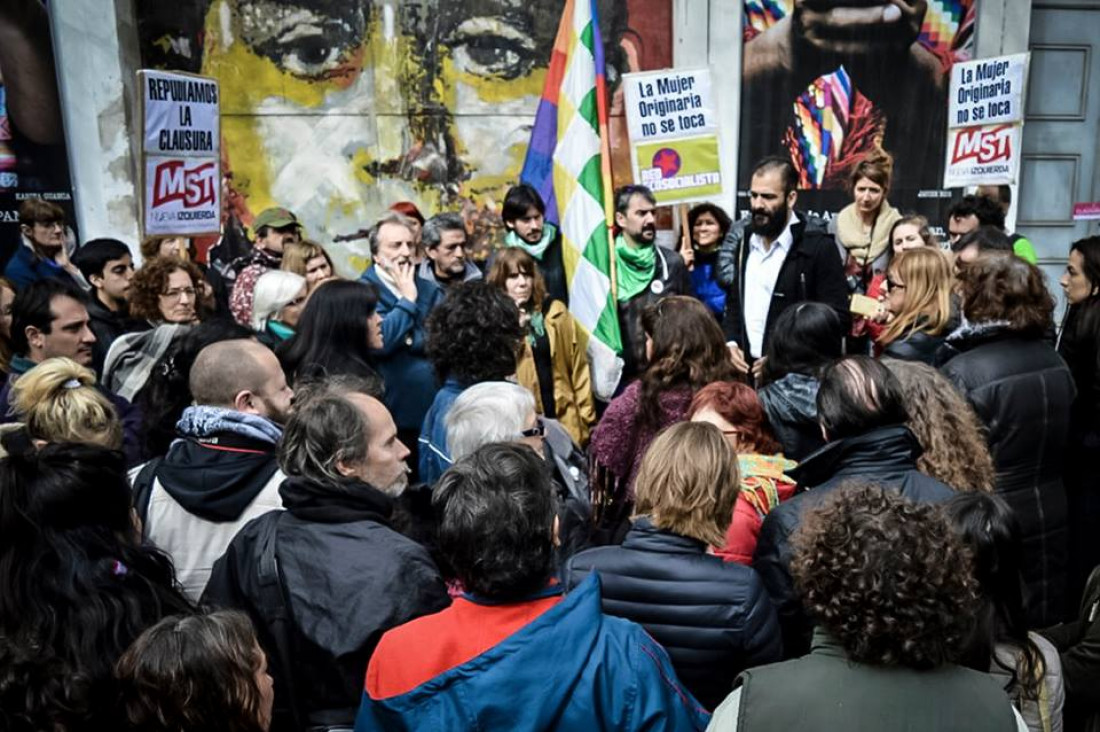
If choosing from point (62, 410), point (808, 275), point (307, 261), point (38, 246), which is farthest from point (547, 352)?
point (38, 246)

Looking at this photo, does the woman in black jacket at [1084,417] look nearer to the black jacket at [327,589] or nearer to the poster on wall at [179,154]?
the black jacket at [327,589]

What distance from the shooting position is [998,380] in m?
3.35

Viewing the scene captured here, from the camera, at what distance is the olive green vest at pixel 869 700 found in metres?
1.57

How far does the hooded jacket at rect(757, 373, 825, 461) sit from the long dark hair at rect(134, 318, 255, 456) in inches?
75.6

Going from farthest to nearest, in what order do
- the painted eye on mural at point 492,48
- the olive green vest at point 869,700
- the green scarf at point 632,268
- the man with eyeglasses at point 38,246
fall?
1. the painted eye on mural at point 492,48
2. the man with eyeglasses at point 38,246
3. the green scarf at point 632,268
4. the olive green vest at point 869,700

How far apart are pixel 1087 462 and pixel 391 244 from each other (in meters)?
3.40

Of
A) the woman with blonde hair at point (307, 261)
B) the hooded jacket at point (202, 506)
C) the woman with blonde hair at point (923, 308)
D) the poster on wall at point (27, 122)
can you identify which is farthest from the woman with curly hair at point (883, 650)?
the poster on wall at point (27, 122)

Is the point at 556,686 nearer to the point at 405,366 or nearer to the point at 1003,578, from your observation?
the point at 1003,578

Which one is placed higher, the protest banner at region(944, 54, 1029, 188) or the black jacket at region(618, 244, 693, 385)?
the protest banner at region(944, 54, 1029, 188)

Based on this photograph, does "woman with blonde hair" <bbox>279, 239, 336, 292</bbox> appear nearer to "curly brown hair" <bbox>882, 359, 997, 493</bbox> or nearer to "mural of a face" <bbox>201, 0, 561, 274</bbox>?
"mural of a face" <bbox>201, 0, 561, 274</bbox>

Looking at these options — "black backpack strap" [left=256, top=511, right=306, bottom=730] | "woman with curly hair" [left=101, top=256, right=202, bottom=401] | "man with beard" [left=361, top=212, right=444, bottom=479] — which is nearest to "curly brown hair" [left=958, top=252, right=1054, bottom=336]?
"man with beard" [left=361, top=212, right=444, bottom=479]

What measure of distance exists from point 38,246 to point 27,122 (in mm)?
2329

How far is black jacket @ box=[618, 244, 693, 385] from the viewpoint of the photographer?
18.0 ft

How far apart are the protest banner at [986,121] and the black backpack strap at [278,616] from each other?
250 inches
